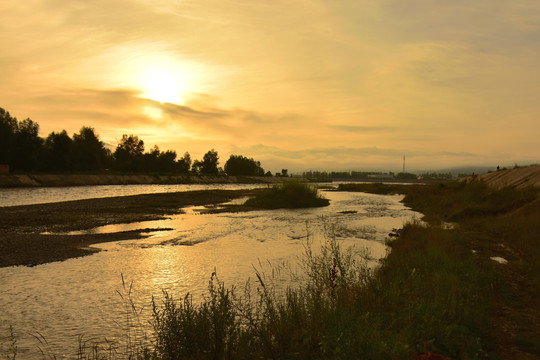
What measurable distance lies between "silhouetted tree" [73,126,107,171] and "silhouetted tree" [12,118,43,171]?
550 inches

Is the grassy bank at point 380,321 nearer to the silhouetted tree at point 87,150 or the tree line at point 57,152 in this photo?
the tree line at point 57,152

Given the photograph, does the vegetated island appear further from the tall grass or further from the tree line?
the tree line

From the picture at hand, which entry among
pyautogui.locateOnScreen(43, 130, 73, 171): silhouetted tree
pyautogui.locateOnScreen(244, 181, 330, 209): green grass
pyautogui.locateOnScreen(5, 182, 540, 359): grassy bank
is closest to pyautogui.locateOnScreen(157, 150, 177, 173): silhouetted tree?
pyautogui.locateOnScreen(43, 130, 73, 171): silhouetted tree

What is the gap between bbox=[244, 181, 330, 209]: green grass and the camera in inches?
1965

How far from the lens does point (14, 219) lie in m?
28.8

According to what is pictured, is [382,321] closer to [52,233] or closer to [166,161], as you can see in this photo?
[52,233]

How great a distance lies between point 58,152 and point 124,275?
107 m

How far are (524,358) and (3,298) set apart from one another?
13830 mm

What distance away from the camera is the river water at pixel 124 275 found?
9047 millimetres

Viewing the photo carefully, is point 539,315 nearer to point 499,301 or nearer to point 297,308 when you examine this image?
point 499,301

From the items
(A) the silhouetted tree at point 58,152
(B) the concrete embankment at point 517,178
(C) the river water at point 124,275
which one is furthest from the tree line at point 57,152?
(B) the concrete embankment at point 517,178

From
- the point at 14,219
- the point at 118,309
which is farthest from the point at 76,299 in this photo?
the point at 14,219

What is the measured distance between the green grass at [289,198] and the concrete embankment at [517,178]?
22.6 metres

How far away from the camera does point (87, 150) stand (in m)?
120
